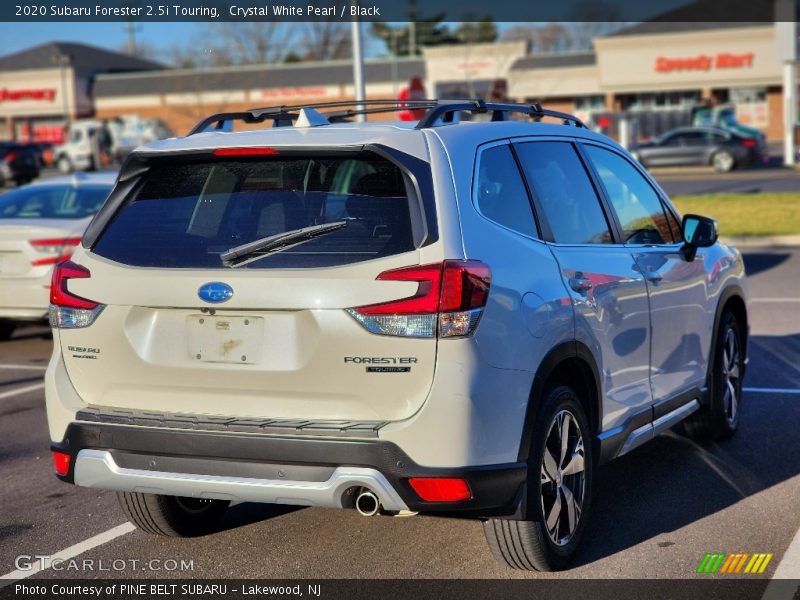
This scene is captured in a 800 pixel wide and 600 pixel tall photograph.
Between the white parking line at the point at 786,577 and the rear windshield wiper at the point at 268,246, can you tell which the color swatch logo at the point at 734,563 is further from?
the rear windshield wiper at the point at 268,246

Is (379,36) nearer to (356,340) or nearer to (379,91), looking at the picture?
(379,91)

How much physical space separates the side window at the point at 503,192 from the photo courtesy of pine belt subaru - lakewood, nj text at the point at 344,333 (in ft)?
0.04

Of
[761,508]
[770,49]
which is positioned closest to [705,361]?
[761,508]

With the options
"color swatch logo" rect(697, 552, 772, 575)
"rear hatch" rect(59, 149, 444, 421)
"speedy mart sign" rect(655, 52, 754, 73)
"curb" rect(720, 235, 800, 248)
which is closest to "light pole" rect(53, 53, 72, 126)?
"speedy mart sign" rect(655, 52, 754, 73)

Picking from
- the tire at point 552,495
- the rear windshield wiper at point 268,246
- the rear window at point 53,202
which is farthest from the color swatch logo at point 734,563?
the rear window at point 53,202

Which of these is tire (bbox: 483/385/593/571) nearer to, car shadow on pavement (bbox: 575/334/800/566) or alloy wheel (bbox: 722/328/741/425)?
car shadow on pavement (bbox: 575/334/800/566)

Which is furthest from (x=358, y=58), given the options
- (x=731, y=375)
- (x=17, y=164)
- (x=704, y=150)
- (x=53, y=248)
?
(x=17, y=164)

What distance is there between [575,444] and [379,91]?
70.6m

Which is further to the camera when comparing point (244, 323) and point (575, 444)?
point (575, 444)

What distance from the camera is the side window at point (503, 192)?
4.67 meters

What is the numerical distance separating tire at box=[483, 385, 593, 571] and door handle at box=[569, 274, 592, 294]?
44cm

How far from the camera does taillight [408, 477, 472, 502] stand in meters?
4.21

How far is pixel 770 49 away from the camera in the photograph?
201 feet

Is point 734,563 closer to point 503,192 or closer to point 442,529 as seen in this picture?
point 442,529
